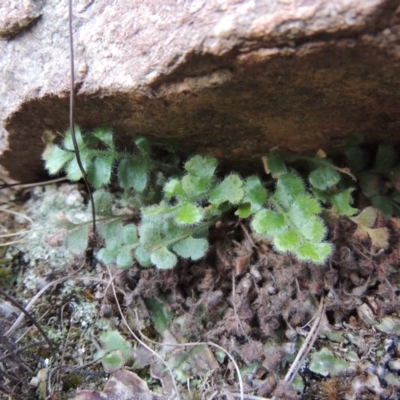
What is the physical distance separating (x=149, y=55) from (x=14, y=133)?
693mm

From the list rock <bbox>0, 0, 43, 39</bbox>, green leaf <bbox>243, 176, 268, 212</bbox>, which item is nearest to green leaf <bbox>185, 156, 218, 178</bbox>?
green leaf <bbox>243, 176, 268, 212</bbox>

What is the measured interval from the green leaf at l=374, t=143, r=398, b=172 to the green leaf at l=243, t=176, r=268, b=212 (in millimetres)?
418

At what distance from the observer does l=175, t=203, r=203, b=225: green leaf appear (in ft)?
4.38

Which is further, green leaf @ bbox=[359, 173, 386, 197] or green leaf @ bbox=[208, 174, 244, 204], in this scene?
green leaf @ bbox=[359, 173, 386, 197]

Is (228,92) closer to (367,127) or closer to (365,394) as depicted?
(367,127)

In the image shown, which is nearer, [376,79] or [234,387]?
[376,79]

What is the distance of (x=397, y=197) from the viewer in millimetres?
1559

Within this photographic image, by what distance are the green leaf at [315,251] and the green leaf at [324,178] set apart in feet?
0.84

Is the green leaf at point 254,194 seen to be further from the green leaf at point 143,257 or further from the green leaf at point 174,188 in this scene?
the green leaf at point 143,257

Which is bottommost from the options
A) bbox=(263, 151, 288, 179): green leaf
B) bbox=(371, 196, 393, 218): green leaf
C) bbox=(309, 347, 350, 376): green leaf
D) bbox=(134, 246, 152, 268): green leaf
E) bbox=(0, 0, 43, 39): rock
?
bbox=(309, 347, 350, 376): green leaf

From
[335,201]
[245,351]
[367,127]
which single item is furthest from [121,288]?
[367,127]

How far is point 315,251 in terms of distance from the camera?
1242mm

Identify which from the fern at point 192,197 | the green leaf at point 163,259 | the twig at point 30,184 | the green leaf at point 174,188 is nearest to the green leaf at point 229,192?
the fern at point 192,197

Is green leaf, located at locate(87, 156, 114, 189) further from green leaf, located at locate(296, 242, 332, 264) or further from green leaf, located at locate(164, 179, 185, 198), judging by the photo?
green leaf, located at locate(296, 242, 332, 264)
